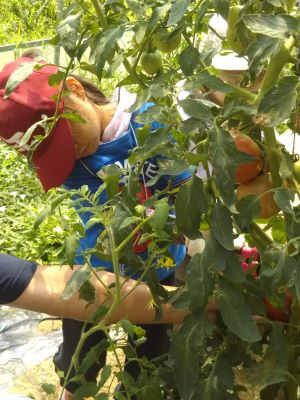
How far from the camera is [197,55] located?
64 cm

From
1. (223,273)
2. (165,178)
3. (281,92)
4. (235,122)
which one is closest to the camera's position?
(281,92)

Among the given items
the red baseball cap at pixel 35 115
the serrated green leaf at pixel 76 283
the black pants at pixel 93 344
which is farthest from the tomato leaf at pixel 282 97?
the black pants at pixel 93 344

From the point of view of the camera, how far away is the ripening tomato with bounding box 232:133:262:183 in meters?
0.74

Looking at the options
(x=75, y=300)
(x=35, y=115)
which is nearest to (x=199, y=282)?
(x=75, y=300)

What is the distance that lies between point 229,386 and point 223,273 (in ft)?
0.48

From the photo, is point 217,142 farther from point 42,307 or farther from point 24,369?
point 24,369

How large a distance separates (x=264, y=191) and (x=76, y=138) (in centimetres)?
65

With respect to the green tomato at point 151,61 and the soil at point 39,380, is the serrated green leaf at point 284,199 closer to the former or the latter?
the green tomato at point 151,61

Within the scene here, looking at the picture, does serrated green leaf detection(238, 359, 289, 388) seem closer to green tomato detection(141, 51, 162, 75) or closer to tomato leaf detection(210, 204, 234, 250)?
tomato leaf detection(210, 204, 234, 250)

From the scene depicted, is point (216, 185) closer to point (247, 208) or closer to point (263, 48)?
point (247, 208)

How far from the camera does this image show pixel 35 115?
127 cm

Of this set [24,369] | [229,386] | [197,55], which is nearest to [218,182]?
[197,55]

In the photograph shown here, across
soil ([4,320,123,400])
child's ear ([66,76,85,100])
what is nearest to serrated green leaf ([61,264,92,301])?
child's ear ([66,76,85,100])

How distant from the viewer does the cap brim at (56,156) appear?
50.3 inches
